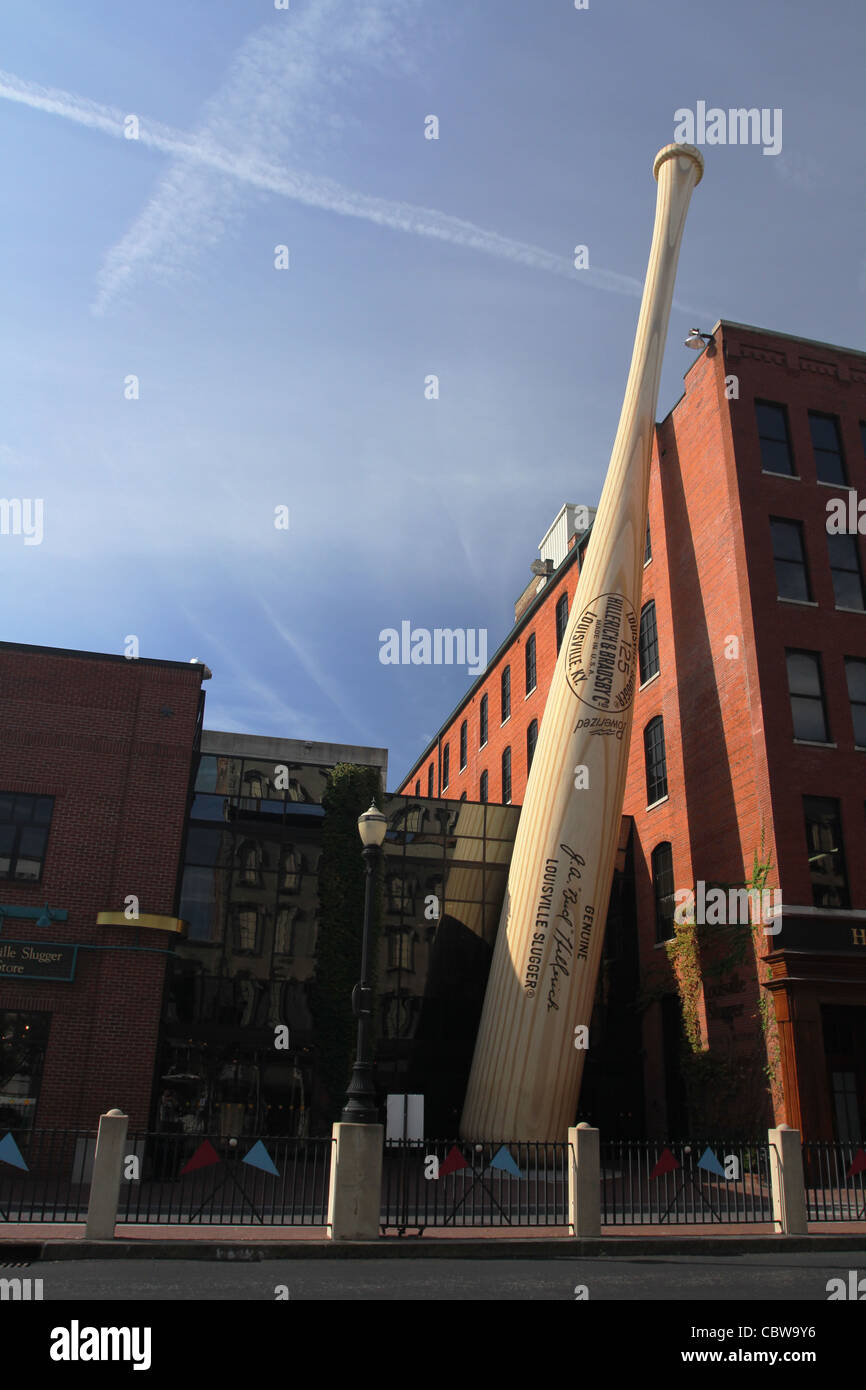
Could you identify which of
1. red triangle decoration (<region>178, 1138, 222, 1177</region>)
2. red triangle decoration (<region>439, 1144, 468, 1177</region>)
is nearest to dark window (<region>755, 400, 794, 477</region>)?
red triangle decoration (<region>439, 1144, 468, 1177</region>)

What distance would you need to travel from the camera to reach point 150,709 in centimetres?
2198

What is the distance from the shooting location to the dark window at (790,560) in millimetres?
23578

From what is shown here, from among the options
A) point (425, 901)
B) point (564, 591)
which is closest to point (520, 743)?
point (564, 591)

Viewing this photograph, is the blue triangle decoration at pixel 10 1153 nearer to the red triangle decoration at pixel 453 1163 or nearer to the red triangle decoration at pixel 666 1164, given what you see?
the red triangle decoration at pixel 453 1163

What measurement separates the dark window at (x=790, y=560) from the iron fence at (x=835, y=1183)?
12.0 meters

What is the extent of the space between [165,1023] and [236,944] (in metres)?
2.27

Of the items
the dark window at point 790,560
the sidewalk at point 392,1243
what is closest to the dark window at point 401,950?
the sidewalk at point 392,1243

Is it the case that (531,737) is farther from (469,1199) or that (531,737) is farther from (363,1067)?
(363,1067)

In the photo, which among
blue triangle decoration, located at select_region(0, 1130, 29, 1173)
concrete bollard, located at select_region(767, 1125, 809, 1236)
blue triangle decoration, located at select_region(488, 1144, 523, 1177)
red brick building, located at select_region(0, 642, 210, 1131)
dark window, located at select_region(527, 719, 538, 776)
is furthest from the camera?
dark window, located at select_region(527, 719, 538, 776)

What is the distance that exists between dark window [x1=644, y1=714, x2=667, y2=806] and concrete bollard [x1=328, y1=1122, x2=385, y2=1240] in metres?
15.1

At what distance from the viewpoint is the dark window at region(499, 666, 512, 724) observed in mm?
39000

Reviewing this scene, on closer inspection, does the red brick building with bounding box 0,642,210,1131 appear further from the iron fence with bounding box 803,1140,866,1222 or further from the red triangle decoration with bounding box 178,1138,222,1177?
the iron fence with bounding box 803,1140,866,1222

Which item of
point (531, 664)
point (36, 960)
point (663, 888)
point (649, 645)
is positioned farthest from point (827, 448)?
point (36, 960)
